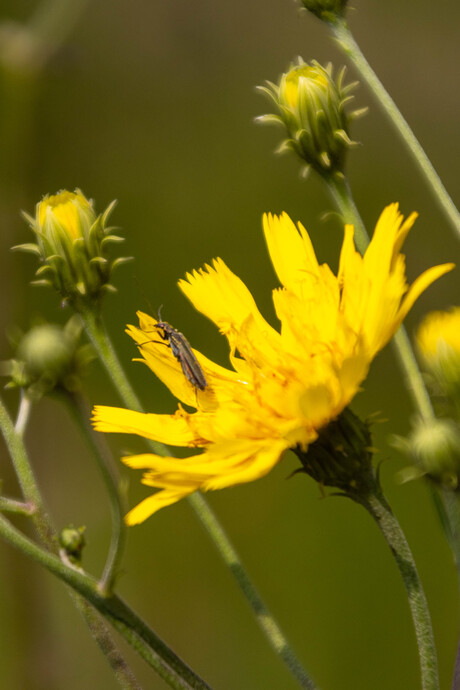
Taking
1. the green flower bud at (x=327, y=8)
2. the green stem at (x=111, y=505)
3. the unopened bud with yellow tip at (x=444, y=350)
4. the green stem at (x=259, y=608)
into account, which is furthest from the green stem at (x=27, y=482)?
the green flower bud at (x=327, y=8)

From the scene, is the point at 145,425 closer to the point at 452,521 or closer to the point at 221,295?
the point at 221,295

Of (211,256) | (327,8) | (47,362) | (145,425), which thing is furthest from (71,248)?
(211,256)

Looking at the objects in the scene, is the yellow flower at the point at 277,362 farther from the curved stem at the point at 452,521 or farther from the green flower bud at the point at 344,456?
the curved stem at the point at 452,521

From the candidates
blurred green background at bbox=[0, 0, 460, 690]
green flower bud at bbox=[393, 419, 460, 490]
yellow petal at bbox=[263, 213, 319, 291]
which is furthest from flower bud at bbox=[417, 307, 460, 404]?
blurred green background at bbox=[0, 0, 460, 690]

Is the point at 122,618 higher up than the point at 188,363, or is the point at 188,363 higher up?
the point at 188,363

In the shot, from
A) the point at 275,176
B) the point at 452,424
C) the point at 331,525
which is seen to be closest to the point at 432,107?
the point at 275,176

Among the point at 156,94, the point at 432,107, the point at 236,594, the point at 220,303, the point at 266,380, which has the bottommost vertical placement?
the point at 236,594

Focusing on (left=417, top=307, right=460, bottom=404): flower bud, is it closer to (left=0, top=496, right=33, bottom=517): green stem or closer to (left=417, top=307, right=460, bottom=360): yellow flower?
(left=417, top=307, right=460, bottom=360): yellow flower

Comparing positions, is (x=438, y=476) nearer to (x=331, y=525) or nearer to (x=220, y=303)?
(x=220, y=303)
